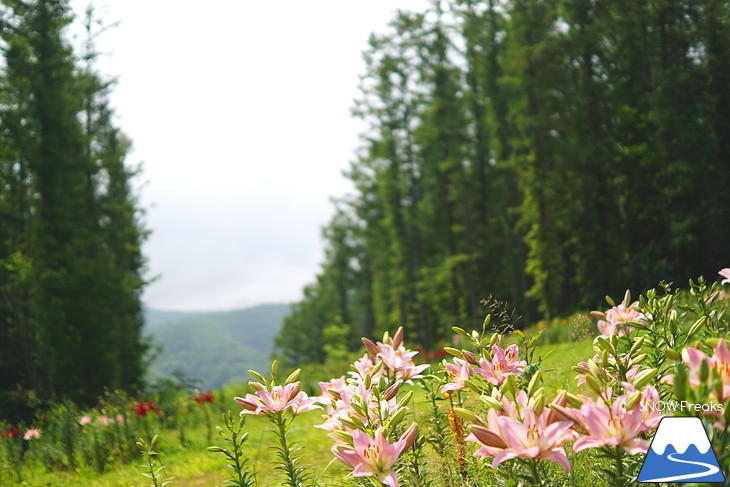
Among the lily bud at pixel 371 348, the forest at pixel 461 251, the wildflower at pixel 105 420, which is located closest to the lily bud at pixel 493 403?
the forest at pixel 461 251

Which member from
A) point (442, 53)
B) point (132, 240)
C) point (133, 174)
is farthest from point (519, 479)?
point (132, 240)

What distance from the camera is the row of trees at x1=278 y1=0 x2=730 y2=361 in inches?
530

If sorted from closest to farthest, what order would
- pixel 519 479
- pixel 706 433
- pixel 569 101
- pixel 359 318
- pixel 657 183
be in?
pixel 706 433, pixel 519 479, pixel 657 183, pixel 569 101, pixel 359 318

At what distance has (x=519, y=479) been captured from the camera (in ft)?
5.70

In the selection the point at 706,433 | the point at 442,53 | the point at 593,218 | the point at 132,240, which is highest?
the point at 442,53

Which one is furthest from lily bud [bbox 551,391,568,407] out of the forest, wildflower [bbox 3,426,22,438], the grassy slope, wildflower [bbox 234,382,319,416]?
wildflower [bbox 3,426,22,438]

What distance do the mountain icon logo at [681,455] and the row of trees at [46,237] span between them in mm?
12659

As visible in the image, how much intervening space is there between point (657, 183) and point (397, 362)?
563 inches

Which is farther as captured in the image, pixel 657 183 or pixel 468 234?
pixel 468 234

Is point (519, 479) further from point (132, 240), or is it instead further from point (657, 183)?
point (132, 240)

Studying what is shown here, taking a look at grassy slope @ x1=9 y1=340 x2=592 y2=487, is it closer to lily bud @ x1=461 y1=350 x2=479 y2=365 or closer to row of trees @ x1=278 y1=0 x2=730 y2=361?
lily bud @ x1=461 y1=350 x2=479 y2=365

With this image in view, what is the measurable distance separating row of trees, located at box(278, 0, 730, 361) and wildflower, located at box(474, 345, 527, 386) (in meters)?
9.85

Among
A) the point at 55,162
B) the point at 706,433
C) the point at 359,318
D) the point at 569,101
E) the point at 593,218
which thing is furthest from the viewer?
the point at 359,318

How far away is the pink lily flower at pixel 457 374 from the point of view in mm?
2105
